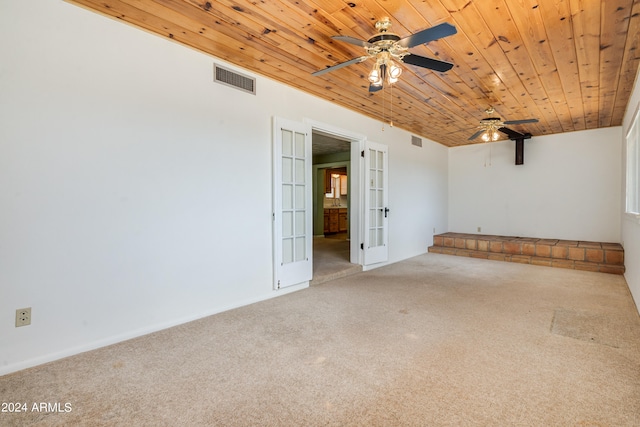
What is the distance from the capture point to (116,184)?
7.98 feet

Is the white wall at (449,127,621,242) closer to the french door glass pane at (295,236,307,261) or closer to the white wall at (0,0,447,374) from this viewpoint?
the french door glass pane at (295,236,307,261)

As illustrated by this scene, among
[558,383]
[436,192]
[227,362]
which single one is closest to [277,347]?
[227,362]

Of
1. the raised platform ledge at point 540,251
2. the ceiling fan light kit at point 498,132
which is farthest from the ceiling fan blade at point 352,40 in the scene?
the raised platform ledge at point 540,251

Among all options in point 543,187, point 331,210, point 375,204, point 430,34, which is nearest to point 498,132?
point 543,187

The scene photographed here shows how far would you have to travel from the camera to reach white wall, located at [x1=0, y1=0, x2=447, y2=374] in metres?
2.05

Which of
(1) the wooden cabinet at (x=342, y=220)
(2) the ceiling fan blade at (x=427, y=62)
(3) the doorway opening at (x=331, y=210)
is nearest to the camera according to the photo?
(2) the ceiling fan blade at (x=427, y=62)

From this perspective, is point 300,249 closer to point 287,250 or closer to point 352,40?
point 287,250

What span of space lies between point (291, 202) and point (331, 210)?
6.02m

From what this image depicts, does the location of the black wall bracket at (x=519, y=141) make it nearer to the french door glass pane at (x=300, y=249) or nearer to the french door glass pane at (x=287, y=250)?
the french door glass pane at (x=300, y=249)

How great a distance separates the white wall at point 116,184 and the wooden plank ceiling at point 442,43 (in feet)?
1.06

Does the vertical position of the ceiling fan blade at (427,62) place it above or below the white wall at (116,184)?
above

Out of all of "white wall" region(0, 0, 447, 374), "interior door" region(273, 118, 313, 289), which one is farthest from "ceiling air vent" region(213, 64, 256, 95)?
"interior door" region(273, 118, 313, 289)

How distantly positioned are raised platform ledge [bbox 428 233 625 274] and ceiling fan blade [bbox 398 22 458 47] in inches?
199

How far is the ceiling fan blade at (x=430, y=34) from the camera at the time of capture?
1923mm
